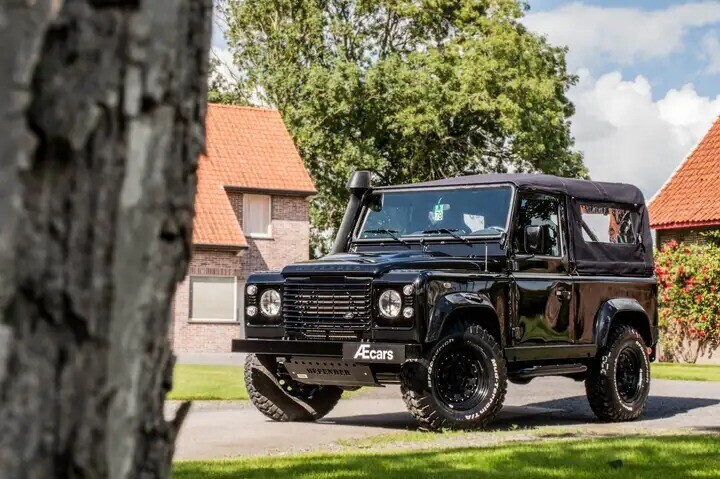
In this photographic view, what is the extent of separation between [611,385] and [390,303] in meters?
3.05

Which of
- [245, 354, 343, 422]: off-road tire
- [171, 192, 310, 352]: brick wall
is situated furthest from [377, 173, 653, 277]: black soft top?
[171, 192, 310, 352]: brick wall

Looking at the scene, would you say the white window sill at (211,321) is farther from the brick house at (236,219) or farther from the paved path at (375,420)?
the paved path at (375,420)

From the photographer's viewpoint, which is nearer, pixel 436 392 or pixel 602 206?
pixel 436 392

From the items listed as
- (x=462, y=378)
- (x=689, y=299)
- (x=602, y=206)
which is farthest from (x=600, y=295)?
(x=689, y=299)

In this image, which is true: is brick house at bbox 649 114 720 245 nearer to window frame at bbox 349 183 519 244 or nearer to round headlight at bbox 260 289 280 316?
window frame at bbox 349 183 519 244

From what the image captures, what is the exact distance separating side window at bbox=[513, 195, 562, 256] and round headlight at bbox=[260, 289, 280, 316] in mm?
2289

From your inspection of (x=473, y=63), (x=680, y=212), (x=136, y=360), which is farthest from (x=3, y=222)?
(x=473, y=63)

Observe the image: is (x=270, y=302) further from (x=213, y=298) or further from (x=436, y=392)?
(x=213, y=298)

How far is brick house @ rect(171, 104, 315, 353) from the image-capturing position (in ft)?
129

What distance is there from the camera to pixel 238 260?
4053cm

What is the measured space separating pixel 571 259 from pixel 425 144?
114 ft

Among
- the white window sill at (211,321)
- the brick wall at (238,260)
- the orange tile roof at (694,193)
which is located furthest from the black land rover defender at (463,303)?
the white window sill at (211,321)

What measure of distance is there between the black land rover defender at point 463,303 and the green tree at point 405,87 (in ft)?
103

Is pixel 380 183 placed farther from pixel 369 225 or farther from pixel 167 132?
pixel 167 132
